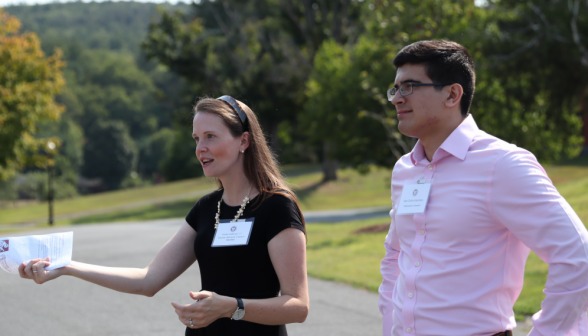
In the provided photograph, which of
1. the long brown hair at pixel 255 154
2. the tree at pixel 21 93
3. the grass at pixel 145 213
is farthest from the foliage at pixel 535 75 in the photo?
the tree at pixel 21 93

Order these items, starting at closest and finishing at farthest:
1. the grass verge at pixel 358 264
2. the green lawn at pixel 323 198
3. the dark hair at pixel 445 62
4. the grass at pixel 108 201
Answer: the dark hair at pixel 445 62, the grass verge at pixel 358 264, the green lawn at pixel 323 198, the grass at pixel 108 201

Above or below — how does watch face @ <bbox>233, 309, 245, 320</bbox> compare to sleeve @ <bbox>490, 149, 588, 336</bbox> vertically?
below

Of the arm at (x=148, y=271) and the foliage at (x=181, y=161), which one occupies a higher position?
the arm at (x=148, y=271)

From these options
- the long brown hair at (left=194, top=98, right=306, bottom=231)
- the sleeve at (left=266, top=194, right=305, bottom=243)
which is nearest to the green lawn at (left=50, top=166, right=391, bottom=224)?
the long brown hair at (left=194, top=98, right=306, bottom=231)

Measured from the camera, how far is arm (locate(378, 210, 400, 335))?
268 cm

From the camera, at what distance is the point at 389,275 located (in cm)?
276

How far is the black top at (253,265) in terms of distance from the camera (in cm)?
268

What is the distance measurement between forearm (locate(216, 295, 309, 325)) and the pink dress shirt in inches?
17.9

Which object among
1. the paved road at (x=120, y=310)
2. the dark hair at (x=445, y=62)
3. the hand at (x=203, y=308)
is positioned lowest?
the paved road at (x=120, y=310)

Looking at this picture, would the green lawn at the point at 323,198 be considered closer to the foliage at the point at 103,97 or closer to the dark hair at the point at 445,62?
the dark hair at the point at 445,62

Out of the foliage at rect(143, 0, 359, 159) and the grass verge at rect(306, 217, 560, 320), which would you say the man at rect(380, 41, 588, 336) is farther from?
the foliage at rect(143, 0, 359, 159)

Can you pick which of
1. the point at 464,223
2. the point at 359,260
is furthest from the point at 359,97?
the point at 464,223

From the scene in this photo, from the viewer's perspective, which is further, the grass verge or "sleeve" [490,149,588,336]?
the grass verge

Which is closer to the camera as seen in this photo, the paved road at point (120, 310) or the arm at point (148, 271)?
the arm at point (148, 271)
